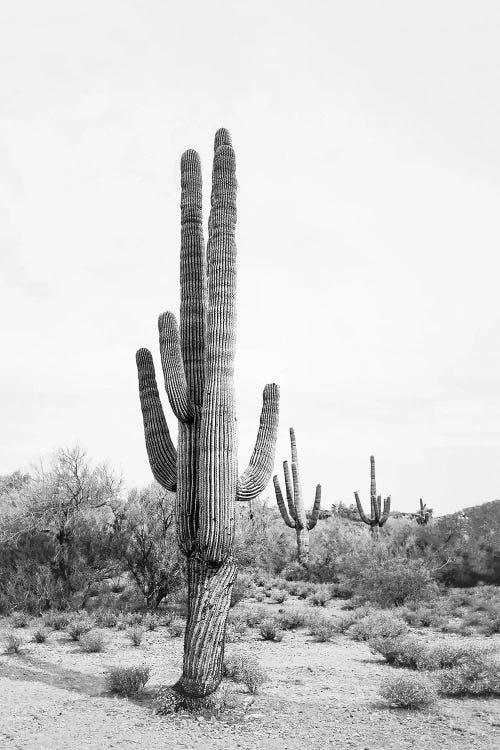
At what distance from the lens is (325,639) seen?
13688 millimetres

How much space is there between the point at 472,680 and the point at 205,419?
5337mm

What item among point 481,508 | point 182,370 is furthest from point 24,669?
point 481,508

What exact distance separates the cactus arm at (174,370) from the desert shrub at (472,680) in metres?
5.24

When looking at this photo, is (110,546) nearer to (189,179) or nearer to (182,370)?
(182,370)

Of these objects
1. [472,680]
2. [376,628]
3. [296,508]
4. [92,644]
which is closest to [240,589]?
[376,628]

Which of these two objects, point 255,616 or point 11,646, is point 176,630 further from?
point 11,646

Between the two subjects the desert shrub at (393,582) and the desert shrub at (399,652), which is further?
the desert shrub at (393,582)

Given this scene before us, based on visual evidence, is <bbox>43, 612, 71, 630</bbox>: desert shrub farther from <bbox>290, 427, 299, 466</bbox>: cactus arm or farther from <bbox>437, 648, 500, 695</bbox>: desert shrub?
<bbox>290, 427, 299, 466</bbox>: cactus arm

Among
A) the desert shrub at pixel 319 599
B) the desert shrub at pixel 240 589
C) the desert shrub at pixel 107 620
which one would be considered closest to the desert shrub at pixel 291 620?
the desert shrub at pixel 240 589

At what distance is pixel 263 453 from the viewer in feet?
34.0

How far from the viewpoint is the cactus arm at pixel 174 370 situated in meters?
9.34

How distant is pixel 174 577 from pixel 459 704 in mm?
9612

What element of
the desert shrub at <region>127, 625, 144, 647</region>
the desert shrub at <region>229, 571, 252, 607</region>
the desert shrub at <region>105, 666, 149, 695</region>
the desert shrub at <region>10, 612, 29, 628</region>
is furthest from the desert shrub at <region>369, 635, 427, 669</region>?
the desert shrub at <region>10, 612, 29, 628</region>

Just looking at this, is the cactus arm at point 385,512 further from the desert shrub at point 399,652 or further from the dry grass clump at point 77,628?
the desert shrub at point 399,652
